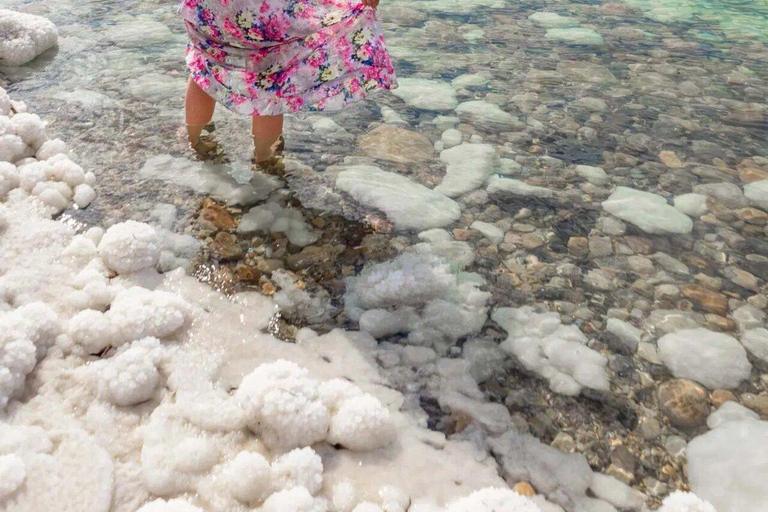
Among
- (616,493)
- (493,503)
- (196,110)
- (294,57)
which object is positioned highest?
(294,57)

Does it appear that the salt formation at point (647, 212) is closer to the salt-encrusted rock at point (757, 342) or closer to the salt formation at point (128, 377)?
the salt-encrusted rock at point (757, 342)

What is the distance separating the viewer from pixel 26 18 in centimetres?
368

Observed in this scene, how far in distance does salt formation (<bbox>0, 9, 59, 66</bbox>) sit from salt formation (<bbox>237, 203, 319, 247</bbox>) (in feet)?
6.69

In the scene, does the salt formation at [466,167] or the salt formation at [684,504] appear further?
the salt formation at [466,167]

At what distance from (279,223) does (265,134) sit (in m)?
0.55

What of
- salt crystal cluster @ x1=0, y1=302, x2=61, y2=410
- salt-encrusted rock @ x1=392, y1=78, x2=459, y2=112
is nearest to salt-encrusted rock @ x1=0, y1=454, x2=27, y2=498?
salt crystal cluster @ x1=0, y1=302, x2=61, y2=410

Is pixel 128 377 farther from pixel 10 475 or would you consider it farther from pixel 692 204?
pixel 692 204

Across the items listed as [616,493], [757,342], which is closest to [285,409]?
[616,493]

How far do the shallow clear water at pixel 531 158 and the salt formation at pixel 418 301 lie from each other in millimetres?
52

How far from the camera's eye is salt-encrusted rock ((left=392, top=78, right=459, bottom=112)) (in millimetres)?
3451

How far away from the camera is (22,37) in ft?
11.6

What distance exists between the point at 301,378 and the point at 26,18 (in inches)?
130

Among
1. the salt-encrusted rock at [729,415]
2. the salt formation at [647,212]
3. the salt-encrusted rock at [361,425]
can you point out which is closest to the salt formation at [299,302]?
the salt-encrusted rock at [361,425]

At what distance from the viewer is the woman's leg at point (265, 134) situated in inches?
107
